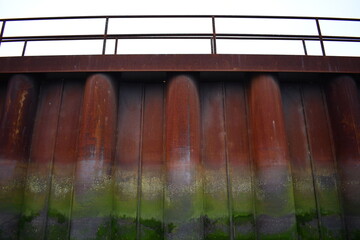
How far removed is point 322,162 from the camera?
6.24m

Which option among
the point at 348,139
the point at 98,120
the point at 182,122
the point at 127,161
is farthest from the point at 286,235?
the point at 98,120

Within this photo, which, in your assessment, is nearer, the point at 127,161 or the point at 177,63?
the point at 127,161

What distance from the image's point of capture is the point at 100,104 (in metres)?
6.03

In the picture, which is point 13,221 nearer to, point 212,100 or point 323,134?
point 212,100

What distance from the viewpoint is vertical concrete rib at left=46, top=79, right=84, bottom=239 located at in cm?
573

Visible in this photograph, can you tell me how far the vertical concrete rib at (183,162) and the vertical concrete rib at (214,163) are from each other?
0.49 metres

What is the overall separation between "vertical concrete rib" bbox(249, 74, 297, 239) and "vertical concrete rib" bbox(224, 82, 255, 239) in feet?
0.90

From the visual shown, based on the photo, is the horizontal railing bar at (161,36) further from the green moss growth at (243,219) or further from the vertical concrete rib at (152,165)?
the green moss growth at (243,219)

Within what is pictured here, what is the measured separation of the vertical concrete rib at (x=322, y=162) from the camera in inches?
230

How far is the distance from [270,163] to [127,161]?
377 cm

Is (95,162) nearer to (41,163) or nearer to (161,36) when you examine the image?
(41,163)

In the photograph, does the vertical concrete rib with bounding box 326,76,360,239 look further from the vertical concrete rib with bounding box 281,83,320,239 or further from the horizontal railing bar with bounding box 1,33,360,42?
the horizontal railing bar with bounding box 1,33,360,42

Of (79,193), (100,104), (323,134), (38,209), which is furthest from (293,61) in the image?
(38,209)

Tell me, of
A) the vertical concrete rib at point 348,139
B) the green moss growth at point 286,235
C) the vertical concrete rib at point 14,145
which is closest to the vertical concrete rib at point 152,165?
the green moss growth at point 286,235
